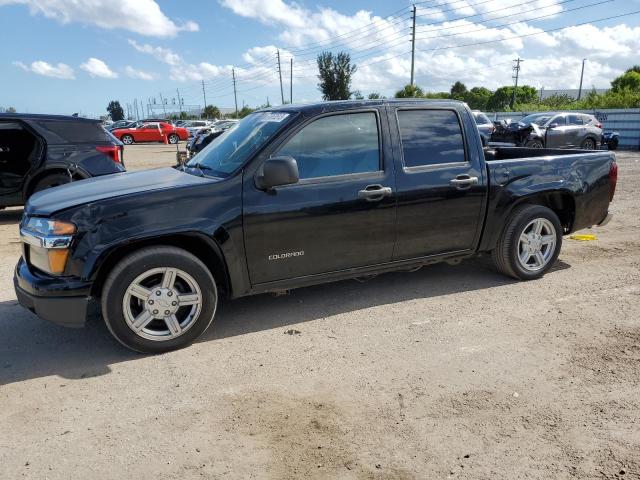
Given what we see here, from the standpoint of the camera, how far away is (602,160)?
554 cm

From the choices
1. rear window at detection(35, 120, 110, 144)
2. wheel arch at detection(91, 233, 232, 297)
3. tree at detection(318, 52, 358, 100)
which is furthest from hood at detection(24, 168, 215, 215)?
tree at detection(318, 52, 358, 100)

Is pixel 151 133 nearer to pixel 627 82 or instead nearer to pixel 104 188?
pixel 104 188

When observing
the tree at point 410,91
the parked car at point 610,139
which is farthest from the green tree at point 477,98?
the parked car at point 610,139

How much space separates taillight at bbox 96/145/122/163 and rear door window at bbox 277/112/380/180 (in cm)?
559

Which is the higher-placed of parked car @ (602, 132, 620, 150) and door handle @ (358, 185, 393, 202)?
door handle @ (358, 185, 393, 202)

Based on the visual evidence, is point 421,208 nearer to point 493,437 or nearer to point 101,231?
point 493,437

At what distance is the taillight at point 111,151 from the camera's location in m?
8.60

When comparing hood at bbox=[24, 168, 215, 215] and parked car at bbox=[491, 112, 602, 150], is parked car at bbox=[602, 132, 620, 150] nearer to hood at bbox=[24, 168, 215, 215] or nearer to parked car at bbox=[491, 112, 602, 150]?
parked car at bbox=[491, 112, 602, 150]

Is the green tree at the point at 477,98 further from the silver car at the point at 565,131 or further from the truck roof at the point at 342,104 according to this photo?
the truck roof at the point at 342,104

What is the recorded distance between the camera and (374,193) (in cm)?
433

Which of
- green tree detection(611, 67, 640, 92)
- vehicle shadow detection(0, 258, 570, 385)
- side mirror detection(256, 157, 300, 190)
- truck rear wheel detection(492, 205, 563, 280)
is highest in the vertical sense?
green tree detection(611, 67, 640, 92)

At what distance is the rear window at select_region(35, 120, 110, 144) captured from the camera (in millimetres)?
8266

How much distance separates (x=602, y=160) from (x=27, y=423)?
5636mm

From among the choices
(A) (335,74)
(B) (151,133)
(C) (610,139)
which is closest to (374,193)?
(C) (610,139)
